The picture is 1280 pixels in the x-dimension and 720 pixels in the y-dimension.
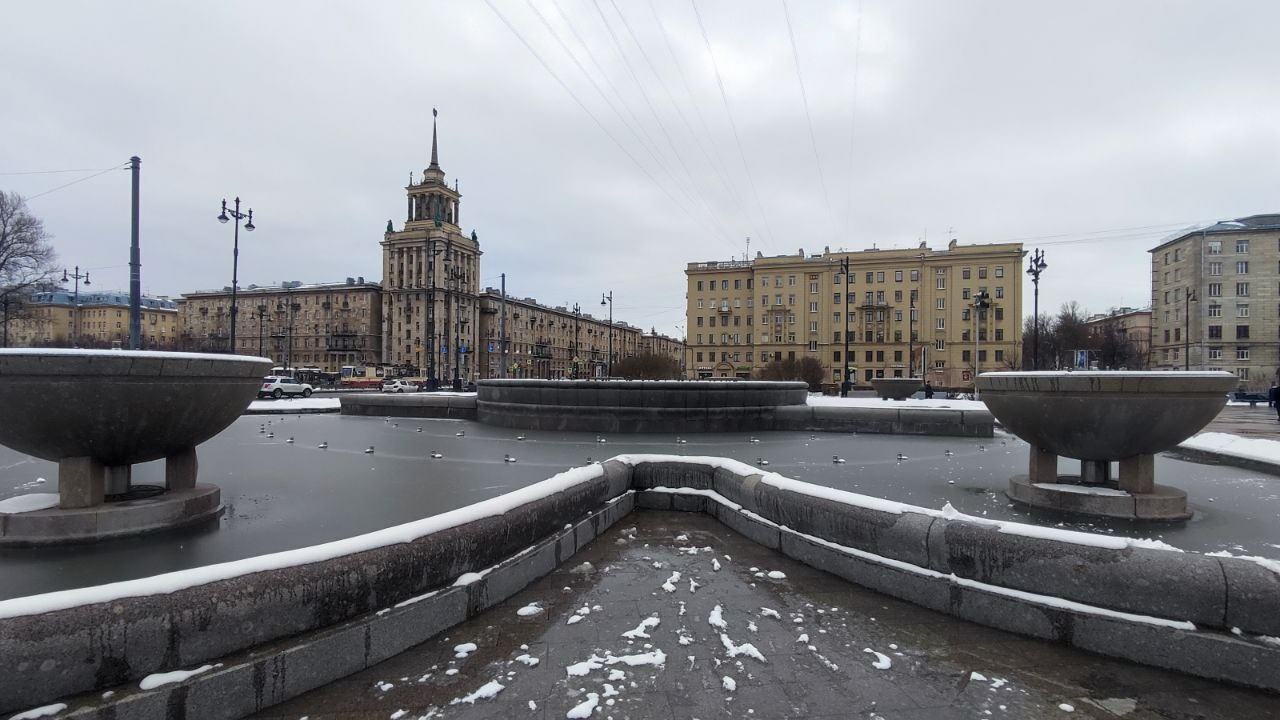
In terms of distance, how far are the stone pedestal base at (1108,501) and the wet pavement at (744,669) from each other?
A: 8.54 ft

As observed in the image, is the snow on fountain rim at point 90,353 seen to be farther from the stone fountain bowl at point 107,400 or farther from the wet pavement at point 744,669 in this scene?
the wet pavement at point 744,669

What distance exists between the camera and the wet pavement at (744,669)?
270cm

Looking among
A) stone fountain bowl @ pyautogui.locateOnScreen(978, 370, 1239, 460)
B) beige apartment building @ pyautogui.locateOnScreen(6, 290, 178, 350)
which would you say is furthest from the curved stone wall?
beige apartment building @ pyautogui.locateOnScreen(6, 290, 178, 350)

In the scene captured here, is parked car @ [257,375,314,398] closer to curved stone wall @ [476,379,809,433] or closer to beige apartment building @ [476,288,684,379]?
curved stone wall @ [476,379,809,433]

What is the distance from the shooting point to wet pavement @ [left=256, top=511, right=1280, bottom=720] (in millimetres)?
2697

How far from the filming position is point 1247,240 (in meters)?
67.6

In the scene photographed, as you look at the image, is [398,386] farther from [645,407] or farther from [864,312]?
[864,312]

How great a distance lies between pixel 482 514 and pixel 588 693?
4.90 feet

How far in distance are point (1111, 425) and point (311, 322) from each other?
116154 mm

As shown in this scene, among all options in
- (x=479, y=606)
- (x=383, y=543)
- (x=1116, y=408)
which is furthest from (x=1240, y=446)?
(x=383, y=543)

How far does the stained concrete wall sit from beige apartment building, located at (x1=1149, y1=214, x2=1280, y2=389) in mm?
85644

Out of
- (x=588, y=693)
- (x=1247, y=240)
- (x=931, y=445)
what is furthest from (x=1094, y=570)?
(x=1247, y=240)

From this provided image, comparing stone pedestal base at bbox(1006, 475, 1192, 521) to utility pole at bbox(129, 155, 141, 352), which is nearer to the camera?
stone pedestal base at bbox(1006, 475, 1192, 521)

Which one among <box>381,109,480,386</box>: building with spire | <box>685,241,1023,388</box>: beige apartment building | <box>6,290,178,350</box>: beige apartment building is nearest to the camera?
<box>685,241,1023,388</box>: beige apartment building
